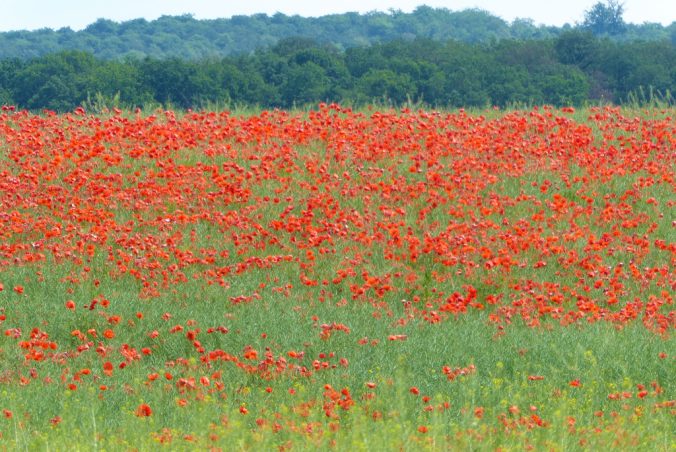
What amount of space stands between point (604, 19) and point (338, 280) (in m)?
67.0

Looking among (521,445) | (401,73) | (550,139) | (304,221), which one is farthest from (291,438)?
(401,73)

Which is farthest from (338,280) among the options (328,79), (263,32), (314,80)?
(263,32)

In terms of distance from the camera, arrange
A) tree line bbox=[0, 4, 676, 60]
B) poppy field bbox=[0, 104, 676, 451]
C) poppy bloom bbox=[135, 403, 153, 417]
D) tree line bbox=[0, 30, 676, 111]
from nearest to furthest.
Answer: poppy bloom bbox=[135, 403, 153, 417] → poppy field bbox=[0, 104, 676, 451] → tree line bbox=[0, 30, 676, 111] → tree line bbox=[0, 4, 676, 60]

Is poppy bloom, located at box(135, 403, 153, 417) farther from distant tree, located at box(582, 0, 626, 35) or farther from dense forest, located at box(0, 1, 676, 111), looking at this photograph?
distant tree, located at box(582, 0, 626, 35)

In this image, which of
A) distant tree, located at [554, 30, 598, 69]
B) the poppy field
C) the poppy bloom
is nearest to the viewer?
the poppy bloom

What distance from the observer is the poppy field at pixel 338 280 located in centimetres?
701

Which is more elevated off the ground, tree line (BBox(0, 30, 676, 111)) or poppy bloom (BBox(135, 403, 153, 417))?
tree line (BBox(0, 30, 676, 111))

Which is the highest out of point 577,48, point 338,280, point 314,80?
point 577,48

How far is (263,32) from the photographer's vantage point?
63844 mm

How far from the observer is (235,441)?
6238 mm

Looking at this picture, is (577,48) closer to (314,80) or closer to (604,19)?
(314,80)

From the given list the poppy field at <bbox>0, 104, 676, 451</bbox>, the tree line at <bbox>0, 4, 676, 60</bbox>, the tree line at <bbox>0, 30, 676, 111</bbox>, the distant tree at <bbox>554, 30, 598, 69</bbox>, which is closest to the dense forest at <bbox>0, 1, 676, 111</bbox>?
the tree line at <bbox>0, 30, 676, 111</bbox>

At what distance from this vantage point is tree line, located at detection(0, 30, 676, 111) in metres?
29.5

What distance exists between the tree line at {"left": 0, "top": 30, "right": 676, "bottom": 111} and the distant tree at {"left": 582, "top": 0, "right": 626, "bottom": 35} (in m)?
39.8
